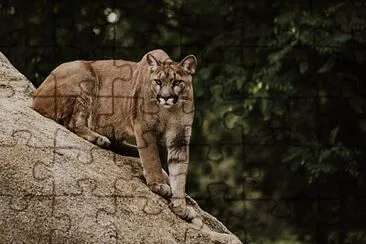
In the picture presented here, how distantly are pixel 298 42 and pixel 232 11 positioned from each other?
1091 millimetres

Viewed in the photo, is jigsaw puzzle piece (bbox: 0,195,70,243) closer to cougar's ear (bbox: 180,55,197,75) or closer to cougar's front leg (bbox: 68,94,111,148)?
cougar's front leg (bbox: 68,94,111,148)

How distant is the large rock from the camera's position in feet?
30.1

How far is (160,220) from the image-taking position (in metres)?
9.52

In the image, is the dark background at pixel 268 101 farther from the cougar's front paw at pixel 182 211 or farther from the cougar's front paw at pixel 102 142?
the cougar's front paw at pixel 182 211

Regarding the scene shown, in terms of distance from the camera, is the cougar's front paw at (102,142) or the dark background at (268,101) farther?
the dark background at (268,101)

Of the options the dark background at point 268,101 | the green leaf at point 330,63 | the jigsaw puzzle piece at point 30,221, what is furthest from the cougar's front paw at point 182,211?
the green leaf at point 330,63

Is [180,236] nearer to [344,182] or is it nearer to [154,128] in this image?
[154,128]

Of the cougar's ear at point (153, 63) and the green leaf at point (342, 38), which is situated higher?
the cougar's ear at point (153, 63)

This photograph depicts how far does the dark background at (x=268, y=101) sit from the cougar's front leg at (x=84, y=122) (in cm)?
472

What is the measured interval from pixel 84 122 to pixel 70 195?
852mm

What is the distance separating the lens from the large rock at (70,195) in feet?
30.1

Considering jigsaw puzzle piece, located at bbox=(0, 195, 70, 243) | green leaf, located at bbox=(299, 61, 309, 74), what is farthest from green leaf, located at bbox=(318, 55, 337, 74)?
jigsaw puzzle piece, located at bbox=(0, 195, 70, 243)

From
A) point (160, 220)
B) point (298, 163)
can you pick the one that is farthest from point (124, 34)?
point (160, 220)

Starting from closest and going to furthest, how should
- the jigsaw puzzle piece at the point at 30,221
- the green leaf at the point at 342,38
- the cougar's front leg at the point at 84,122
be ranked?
the jigsaw puzzle piece at the point at 30,221
the cougar's front leg at the point at 84,122
the green leaf at the point at 342,38
